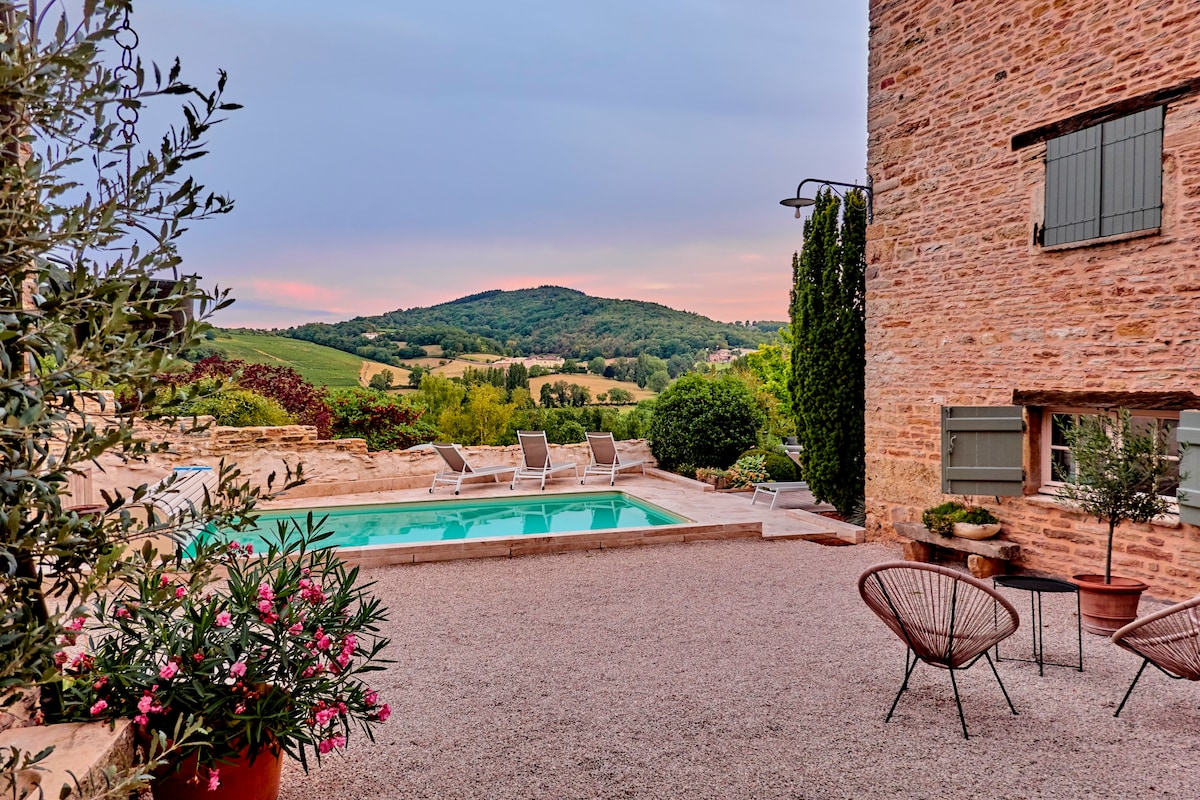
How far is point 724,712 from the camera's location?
3951 mm

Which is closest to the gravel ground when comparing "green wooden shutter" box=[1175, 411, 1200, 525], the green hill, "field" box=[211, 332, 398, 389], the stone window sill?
"green wooden shutter" box=[1175, 411, 1200, 525]

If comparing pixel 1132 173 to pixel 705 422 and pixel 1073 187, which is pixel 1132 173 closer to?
pixel 1073 187

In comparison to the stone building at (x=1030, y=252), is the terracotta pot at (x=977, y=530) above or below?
below

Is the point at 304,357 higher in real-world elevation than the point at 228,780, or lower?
higher

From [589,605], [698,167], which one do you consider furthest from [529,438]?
[698,167]

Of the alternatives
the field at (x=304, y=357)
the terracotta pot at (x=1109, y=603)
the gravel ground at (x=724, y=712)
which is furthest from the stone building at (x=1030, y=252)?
the field at (x=304, y=357)

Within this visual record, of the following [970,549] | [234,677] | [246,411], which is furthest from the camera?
[246,411]

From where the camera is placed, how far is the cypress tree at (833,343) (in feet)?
29.3

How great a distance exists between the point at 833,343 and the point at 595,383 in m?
21.4

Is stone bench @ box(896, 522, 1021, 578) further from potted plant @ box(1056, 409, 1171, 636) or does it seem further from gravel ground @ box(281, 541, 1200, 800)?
potted plant @ box(1056, 409, 1171, 636)

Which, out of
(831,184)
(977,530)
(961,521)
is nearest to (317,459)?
(831,184)

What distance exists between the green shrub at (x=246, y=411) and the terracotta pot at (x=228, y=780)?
11.8m

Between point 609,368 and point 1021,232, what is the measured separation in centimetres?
2565

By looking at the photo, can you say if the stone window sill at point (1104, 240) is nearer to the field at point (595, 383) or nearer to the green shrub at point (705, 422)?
the green shrub at point (705, 422)
